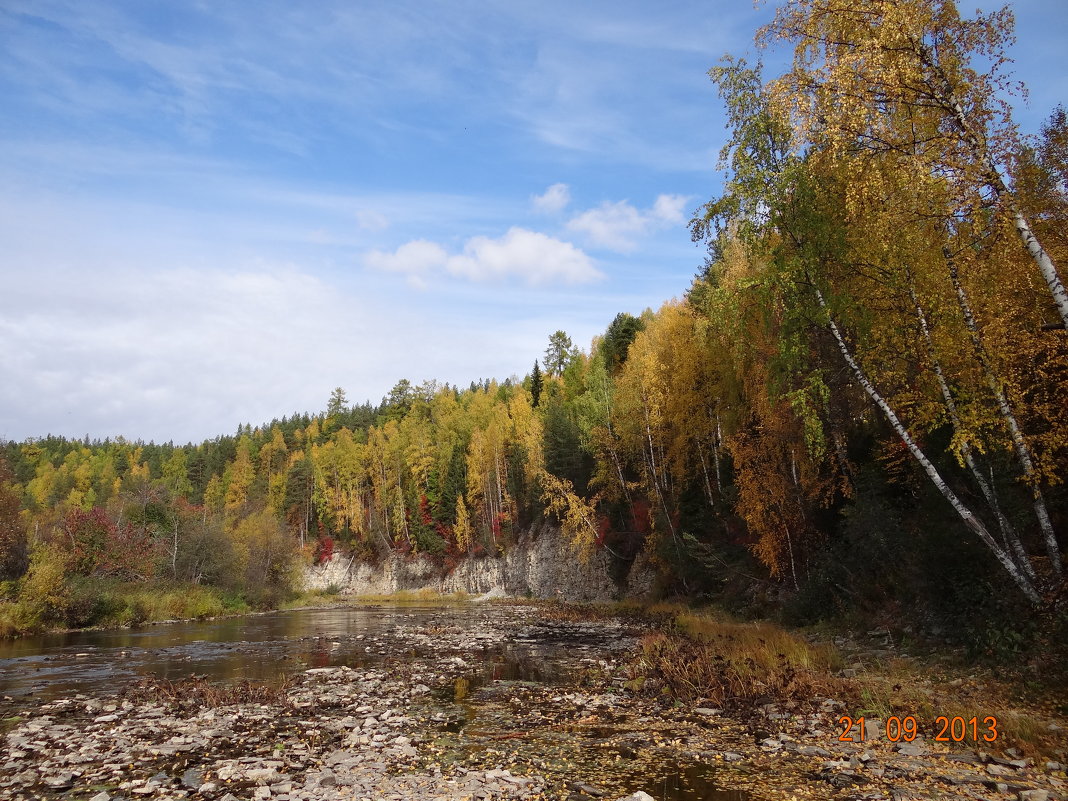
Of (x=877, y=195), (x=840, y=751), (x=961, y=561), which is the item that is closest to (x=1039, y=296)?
(x=877, y=195)

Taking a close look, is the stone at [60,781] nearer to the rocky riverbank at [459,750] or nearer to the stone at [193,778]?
the rocky riverbank at [459,750]

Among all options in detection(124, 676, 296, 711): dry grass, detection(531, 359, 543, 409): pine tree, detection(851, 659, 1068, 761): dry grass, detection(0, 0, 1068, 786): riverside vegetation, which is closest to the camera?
detection(851, 659, 1068, 761): dry grass

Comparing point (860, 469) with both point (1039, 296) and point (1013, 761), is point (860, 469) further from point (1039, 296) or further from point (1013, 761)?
point (1013, 761)

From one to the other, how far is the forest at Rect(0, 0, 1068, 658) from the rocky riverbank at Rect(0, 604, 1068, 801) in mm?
5857

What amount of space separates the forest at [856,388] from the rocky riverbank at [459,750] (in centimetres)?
586

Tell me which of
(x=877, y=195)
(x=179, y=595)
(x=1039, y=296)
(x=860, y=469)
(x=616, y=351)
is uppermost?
(x=616, y=351)

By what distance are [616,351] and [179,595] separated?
4258cm

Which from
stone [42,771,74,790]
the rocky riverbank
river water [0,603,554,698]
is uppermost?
stone [42,771,74,790]

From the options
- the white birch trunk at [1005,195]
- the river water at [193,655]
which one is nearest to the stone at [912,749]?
the white birch trunk at [1005,195]

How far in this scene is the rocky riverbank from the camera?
299 inches

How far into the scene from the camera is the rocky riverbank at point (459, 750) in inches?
299

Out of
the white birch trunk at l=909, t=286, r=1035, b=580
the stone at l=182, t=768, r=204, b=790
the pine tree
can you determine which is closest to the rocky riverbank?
the stone at l=182, t=768, r=204, b=790

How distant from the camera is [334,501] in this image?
95125 mm

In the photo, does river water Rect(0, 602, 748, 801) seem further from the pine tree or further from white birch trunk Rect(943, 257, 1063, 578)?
the pine tree
